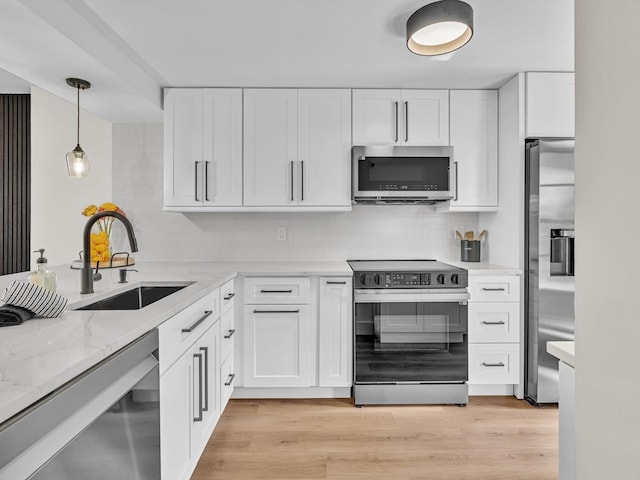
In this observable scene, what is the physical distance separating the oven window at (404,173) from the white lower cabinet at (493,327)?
0.76m

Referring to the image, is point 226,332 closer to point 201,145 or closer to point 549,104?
point 201,145

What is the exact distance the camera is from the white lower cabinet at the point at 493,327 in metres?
2.83

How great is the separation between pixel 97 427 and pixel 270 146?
7.85 ft

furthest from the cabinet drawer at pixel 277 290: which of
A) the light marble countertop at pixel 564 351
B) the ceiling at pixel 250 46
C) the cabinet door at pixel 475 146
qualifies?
the light marble countertop at pixel 564 351

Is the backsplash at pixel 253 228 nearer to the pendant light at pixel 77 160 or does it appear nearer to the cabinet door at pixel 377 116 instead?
the cabinet door at pixel 377 116

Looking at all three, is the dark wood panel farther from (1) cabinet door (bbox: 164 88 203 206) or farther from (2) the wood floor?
(2) the wood floor

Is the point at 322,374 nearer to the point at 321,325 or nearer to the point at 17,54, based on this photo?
the point at 321,325

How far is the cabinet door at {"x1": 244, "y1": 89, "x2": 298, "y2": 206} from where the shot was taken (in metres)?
3.05

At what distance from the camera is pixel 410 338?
9.09ft

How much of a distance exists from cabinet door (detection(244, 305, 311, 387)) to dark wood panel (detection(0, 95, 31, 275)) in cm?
229

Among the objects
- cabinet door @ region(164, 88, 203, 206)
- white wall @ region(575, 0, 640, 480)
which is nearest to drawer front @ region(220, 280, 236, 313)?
cabinet door @ region(164, 88, 203, 206)

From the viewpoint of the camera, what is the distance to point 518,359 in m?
2.84

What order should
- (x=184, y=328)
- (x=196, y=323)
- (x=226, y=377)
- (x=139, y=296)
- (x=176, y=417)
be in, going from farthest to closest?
(x=226, y=377) → (x=139, y=296) → (x=196, y=323) → (x=184, y=328) → (x=176, y=417)

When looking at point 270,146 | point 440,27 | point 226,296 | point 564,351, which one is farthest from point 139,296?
point 440,27
